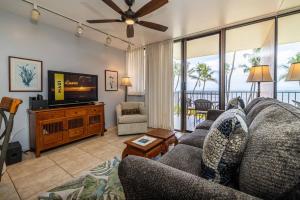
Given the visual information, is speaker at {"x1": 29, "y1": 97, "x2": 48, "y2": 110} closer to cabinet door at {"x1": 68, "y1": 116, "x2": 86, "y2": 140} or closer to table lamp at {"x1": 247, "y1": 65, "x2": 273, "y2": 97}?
cabinet door at {"x1": 68, "y1": 116, "x2": 86, "y2": 140}

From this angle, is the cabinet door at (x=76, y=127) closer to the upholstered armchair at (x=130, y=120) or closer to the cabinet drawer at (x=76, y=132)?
the cabinet drawer at (x=76, y=132)

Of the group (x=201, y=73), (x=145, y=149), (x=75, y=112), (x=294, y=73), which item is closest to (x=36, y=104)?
(x=75, y=112)

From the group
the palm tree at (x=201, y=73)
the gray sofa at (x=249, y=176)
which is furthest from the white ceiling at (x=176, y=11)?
the gray sofa at (x=249, y=176)

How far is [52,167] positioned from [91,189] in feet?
3.15

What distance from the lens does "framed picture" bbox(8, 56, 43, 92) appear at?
2514 mm

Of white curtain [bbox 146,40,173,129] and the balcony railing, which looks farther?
the balcony railing

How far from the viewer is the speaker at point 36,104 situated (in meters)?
2.54

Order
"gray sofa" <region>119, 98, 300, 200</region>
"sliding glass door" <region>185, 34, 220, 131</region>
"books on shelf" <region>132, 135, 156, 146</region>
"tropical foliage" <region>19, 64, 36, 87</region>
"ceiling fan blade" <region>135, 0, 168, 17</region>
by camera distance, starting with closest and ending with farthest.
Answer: "gray sofa" <region>119, 98, 300, 200</region> → "ceiling fan blade" <region>135, 0, 168, 17</region> → "books on shelf" <region>132, 135, 156, 146</region> → "tropical foliage" <region>19, 64, 36, 87</region> → "sliding glass door" <region>185, 34, 220, 131</region>

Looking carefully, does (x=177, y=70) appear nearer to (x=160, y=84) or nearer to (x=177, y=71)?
(x=177, y=71)

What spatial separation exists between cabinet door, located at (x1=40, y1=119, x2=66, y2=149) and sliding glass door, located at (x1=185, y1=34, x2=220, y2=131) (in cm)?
286

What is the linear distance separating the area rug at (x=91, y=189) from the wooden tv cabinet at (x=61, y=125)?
1.16m

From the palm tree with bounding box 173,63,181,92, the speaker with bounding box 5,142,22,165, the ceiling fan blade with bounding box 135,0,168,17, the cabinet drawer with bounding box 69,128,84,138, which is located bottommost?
the speaker with bounding box 5,142,22,165

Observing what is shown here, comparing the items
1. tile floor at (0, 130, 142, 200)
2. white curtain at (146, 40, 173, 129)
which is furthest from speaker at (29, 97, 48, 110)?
white curtain at (146, 40, 173, 129)

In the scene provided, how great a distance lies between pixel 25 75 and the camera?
Answer: 2660 millimetres
